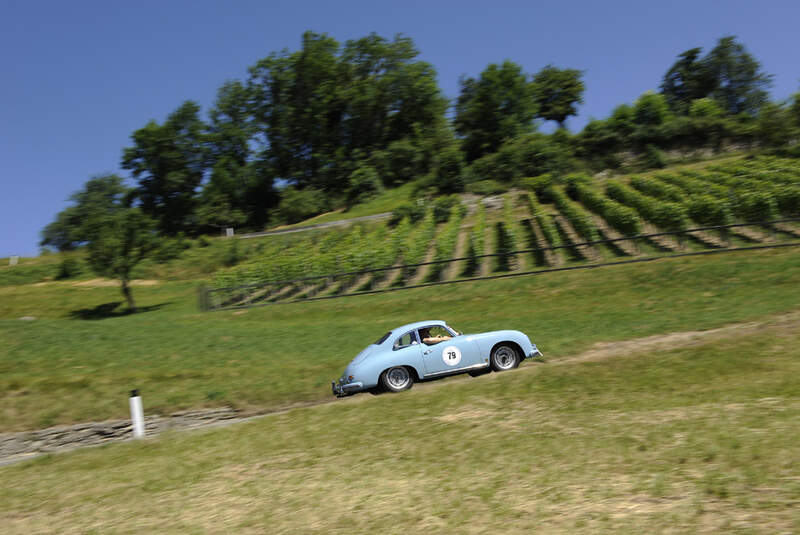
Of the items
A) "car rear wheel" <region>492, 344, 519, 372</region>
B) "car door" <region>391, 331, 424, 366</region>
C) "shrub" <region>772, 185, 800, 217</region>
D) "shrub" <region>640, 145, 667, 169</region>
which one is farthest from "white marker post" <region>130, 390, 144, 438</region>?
"shrub" <region>640, 145, 667, 169</region>

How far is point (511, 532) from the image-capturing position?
5.12 metres

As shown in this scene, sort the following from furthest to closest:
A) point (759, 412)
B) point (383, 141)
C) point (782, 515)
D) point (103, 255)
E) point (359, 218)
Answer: point (383, 141), point (359, 218), point (103, 255), point (759, 412), point (782, 515)

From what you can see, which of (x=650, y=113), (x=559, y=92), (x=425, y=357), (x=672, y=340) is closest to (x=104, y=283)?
(x=425, y=357)

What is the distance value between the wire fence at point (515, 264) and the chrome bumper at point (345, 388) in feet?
59.2

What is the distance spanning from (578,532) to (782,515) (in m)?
1.67

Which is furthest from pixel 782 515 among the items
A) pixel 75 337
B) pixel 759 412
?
pixel 75 337

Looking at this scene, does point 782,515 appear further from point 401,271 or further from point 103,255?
point 103,255

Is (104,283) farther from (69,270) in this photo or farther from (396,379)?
(396,379)

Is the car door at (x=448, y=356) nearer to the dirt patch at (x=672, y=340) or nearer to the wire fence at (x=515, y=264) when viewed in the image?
the dirt patch at (x=672, y=340)

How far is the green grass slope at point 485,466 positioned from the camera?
5398mm

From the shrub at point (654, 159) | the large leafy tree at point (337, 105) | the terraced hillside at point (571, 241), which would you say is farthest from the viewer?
the large leafy tree at point (337, 105)

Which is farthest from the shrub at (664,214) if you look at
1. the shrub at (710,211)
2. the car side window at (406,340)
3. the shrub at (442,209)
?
the car side window at (406,340)

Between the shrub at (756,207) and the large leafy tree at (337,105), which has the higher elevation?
the large leafy tree at (337,105)

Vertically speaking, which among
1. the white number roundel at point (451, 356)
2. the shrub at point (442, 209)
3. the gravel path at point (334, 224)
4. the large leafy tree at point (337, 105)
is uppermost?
the large leafy tree at point (337, 105)
